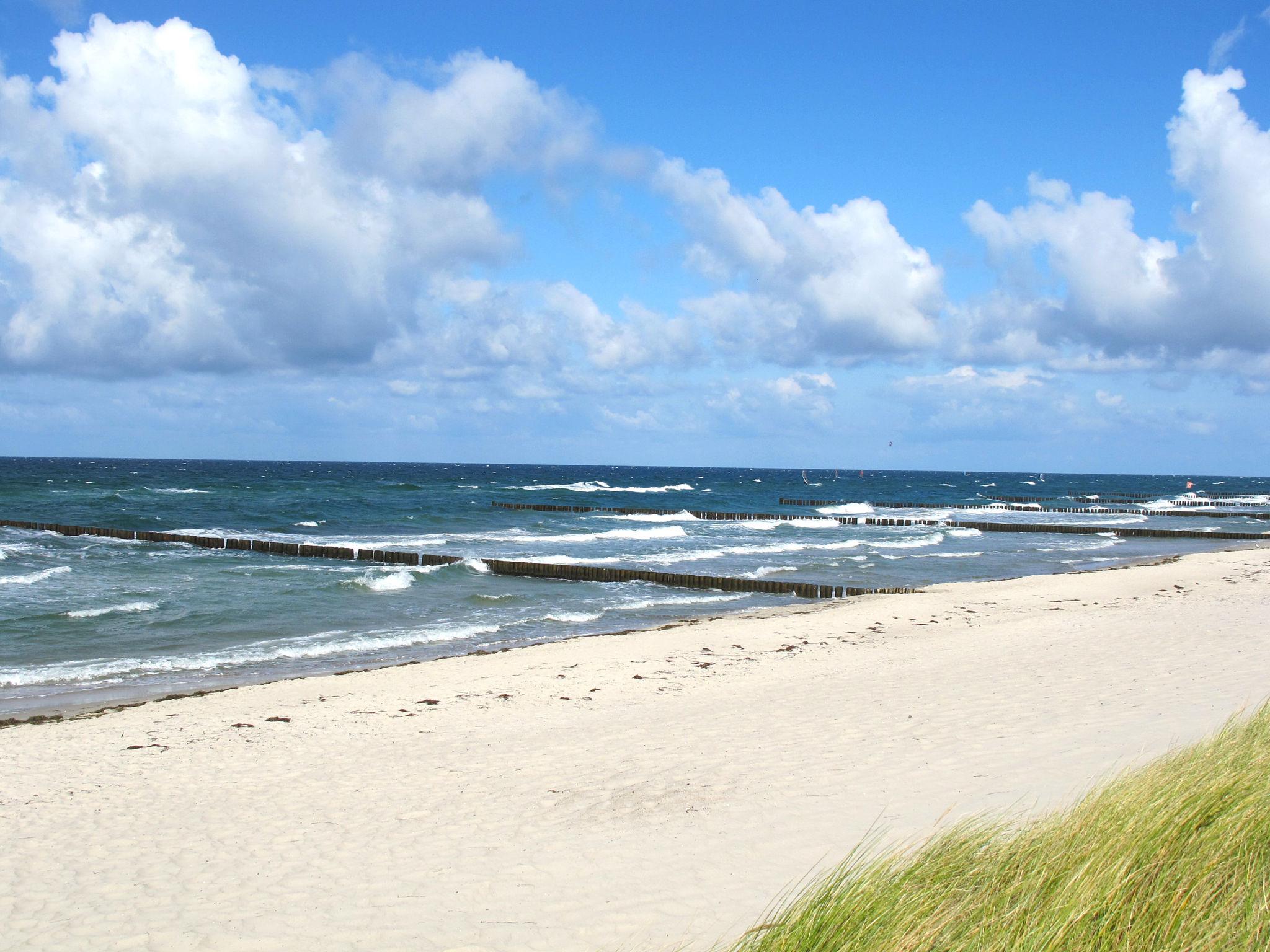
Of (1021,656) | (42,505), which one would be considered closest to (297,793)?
(1021,656)

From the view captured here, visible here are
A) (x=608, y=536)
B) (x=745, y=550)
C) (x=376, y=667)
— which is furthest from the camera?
(x=608, y=536)

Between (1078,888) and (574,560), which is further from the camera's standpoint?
(574,560)

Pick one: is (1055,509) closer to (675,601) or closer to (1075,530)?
(1075,530)

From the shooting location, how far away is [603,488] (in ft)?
323

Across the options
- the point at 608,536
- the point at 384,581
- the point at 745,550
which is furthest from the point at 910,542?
the point at 384,581

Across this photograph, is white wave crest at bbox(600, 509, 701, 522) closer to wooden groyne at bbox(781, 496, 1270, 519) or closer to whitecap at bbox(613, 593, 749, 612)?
wooden groyne at bbox(781, 496, 1270, 519)

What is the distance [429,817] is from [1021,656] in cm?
998

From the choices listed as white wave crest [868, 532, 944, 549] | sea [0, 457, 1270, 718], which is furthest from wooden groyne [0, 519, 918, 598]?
white wave crest [868, 532, 944, 549]

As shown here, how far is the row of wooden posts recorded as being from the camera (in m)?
44.8

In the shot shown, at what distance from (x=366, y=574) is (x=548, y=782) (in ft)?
61.0

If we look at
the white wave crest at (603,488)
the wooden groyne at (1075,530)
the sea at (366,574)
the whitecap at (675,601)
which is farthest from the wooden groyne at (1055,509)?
the whitecap at (675,601)

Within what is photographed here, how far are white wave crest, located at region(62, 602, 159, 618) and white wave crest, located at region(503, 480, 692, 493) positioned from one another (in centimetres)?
6901

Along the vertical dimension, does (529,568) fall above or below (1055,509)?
below

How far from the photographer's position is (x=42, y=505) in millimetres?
52906
